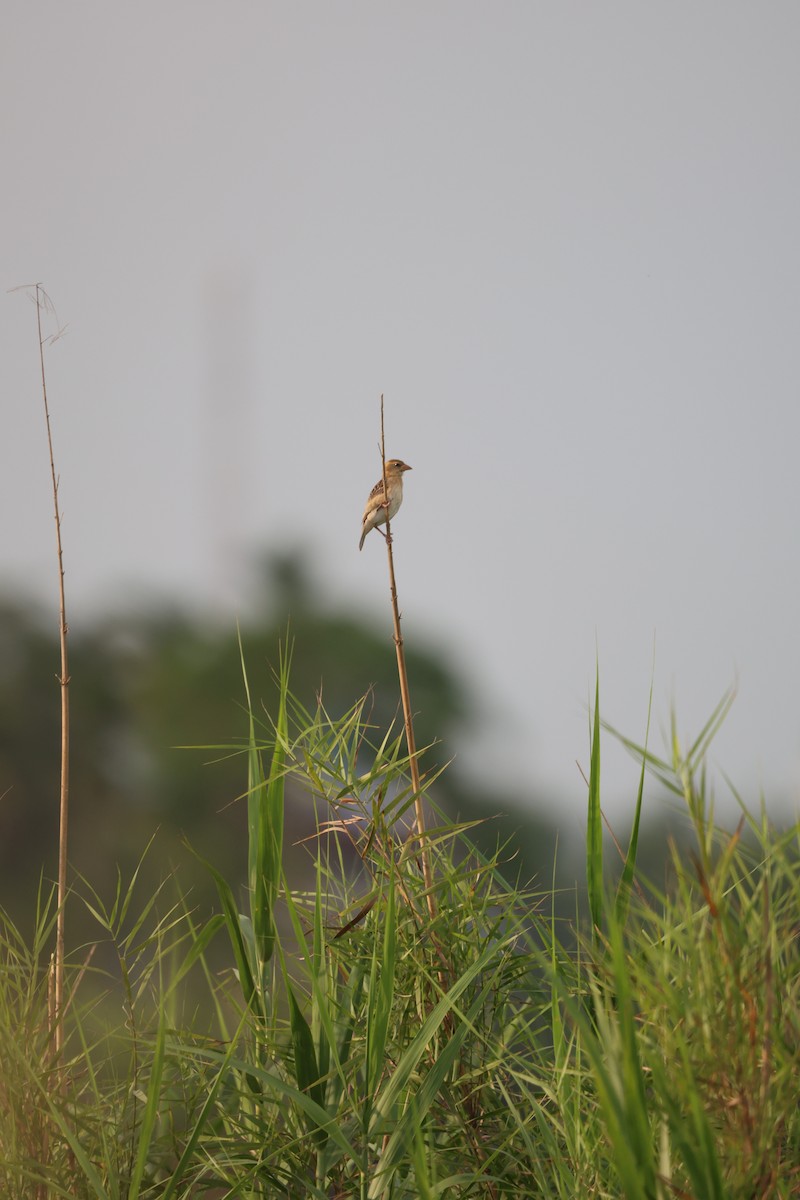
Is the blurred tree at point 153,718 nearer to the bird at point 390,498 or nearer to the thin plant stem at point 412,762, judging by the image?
the bird at point 390,498

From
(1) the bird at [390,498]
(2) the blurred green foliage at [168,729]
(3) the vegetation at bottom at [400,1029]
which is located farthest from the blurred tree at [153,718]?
(3) the vegetation at bottom at [400,1029]

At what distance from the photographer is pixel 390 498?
6055 millimetres

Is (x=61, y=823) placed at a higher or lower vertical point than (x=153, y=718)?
higher

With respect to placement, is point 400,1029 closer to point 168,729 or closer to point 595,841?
Result: point 595,841

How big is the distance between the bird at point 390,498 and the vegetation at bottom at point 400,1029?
279 centimetres

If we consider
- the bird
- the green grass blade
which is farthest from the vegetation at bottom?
the bird

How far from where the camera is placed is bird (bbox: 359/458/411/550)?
606 centimetres

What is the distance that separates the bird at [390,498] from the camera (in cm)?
606

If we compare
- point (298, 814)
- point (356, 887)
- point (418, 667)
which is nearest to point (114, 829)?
point (298, 814)

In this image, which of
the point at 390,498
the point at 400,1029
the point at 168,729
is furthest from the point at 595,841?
the point at 168,729

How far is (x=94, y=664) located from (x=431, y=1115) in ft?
105

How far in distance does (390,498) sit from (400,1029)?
3378mm

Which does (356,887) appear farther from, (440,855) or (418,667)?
(418,667)

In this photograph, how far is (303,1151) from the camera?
2.66 metres
